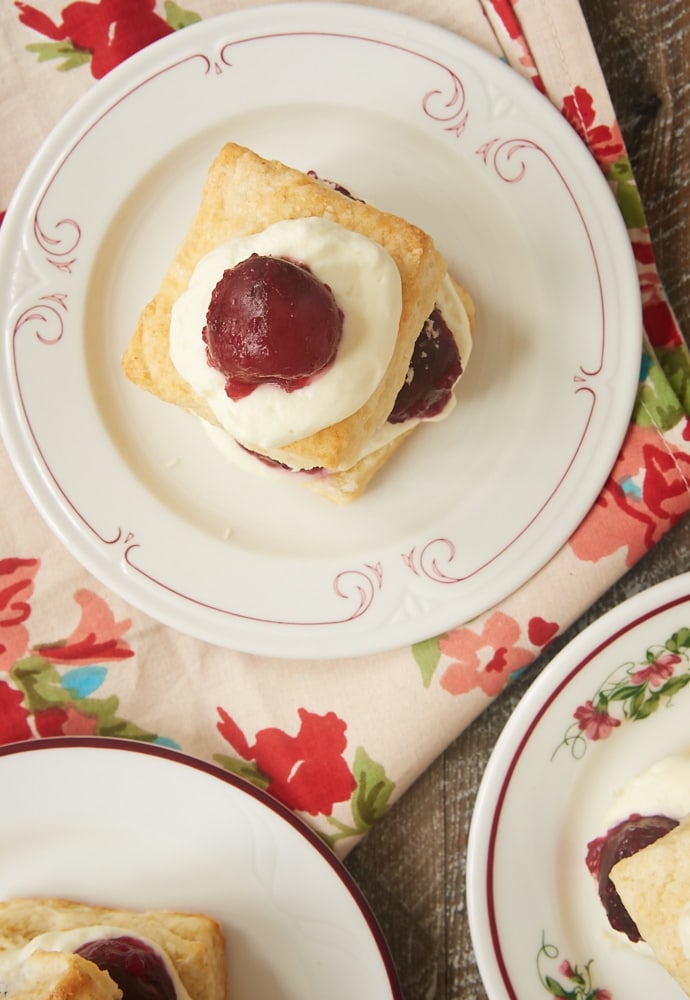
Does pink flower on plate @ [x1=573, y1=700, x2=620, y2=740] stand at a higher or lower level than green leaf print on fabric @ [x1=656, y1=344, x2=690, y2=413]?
lower

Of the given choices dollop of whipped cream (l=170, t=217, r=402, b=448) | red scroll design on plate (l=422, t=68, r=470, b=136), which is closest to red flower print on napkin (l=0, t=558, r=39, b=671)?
dollop of whipped cream (l=170, t=217, r=402, b=448)

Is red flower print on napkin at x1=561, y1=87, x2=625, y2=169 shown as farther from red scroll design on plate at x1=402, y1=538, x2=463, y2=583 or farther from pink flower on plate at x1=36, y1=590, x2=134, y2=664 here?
pink flower on plate at x1=36, y1=590, x2=134, y2=664

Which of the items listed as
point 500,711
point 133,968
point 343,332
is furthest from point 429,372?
point 133,968

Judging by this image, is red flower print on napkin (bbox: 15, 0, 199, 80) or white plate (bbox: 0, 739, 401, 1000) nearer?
white plate (bbox: 0, 739, 401, 1000)

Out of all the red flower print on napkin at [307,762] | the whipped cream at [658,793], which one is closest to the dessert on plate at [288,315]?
the red flower print on napkin at [307,762]

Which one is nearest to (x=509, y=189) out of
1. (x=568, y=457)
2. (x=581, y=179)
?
(x=581, y=179)

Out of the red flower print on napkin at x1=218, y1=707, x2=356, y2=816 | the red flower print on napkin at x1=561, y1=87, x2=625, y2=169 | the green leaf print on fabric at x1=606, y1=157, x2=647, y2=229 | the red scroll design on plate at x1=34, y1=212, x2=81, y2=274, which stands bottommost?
the red flower print on napkin at x1=218, y1=707, x2=356, y2=816

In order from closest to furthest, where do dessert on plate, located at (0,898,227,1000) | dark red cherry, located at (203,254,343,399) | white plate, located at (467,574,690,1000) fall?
1. dark red cherry, located at (203,254,343,399)
2. dessert on plate, located at (0,898,227,1000)
3. white plate, located at (467,574,690,1000)

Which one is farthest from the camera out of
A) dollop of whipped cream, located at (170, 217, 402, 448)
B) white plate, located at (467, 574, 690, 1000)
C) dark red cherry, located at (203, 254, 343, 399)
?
white plate, located at (467, 574, 690, 1000)
